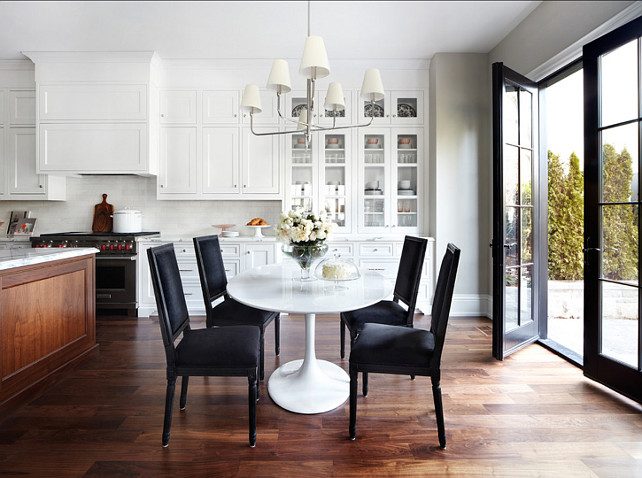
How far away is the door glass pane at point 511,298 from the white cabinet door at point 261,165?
2446 mm

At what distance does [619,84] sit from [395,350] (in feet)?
6.82

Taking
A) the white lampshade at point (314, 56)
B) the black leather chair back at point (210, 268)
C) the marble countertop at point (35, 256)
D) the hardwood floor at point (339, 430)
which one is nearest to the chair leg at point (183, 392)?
the hardwood floor at point (339, 430)

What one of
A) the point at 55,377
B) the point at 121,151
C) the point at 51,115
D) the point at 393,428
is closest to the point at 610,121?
the point at 393,428

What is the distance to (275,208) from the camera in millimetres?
4367

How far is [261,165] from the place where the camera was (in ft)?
13.3

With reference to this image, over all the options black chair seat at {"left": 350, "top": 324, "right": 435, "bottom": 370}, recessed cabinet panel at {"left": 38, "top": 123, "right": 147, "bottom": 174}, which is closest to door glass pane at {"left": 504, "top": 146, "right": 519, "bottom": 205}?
black chair seat at {"left": 350, "top": 324, "right": 435, "bottom": 370}

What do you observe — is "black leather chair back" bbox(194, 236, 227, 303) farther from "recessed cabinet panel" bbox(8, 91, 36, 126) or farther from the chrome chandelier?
"recessed cabinet panel" bbox(8, 91, 36, 126)

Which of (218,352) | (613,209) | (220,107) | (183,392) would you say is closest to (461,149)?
(613,209)

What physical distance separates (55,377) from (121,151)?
2386 millimetres

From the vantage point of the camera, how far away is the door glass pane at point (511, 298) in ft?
9.22

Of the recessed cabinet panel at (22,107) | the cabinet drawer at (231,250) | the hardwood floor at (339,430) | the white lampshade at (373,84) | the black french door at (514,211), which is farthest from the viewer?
the recessed cabinet panel at (22,107)

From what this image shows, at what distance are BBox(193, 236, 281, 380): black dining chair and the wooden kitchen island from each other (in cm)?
94

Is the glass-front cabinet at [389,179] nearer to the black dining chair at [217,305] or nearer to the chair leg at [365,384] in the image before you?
the black dining chair at [217,305]

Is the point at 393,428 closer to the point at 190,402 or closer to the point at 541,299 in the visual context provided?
the point at 190,402
